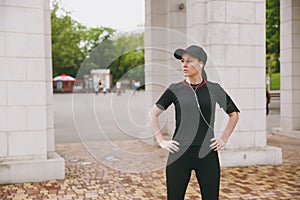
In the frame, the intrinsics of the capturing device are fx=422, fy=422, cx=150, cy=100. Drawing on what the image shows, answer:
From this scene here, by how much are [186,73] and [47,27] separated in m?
5.12

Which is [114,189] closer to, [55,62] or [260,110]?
[260,110]

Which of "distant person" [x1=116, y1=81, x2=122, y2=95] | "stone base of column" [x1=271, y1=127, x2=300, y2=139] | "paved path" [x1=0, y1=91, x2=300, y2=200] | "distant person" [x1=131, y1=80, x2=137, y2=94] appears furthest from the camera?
"stone base of column" [x1=271, y1=127, x2=300, y2=139]

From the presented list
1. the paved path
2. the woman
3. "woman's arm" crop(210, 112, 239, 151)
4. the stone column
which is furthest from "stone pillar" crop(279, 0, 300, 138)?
the woman

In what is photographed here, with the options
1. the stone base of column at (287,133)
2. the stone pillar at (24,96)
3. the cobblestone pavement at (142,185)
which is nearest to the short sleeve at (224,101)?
the cobblestone pavement at (142,185)

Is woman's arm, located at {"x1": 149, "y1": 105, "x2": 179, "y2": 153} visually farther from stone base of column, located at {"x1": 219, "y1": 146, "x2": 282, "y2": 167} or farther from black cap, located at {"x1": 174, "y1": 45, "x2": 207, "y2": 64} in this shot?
stone base of column, located at {"x1": 219, "y1": 146, "x2": 282, "y2": 167}

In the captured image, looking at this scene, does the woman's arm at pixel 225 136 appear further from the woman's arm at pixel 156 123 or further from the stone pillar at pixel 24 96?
the stone pillar at pixel 24 96

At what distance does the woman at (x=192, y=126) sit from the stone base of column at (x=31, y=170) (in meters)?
4.31

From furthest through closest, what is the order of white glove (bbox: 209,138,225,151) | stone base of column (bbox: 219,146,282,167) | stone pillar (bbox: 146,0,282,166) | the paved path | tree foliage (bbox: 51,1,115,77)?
tree foliage (bbox: 51,1,115,77)
stone pillar (bbox: 146,0,282,166)
stone base of column (bbox: 219,146,282,167)
the paved path
white glove (bbox: 209,138,225,151)

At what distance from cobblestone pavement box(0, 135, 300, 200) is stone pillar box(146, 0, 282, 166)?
42 cm

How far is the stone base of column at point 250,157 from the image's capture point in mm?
8586

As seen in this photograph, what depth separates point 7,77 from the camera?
24.5 ft

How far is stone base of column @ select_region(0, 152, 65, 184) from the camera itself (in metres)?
7.41

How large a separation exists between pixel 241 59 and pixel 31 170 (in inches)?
187

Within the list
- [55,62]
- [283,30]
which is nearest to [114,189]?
[283,30]
